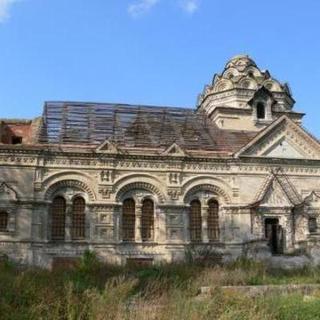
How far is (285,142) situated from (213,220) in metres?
6.25

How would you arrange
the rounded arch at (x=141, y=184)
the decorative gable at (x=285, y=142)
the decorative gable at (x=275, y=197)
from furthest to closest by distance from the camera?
the decorative gable at (x=285, y=142) < the decorative gable at (x=275, y=197) < the rounded arch at (x=141, y=184)

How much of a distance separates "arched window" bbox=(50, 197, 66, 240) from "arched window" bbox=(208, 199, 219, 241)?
763 cm

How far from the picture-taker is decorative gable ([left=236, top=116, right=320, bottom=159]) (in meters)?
29.9

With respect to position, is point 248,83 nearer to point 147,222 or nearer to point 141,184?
point 141,184

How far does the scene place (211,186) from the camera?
94.9 ft

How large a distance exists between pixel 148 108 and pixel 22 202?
10.3 meters

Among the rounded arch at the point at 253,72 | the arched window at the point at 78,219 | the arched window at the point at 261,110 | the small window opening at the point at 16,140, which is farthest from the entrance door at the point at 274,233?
the small window opening at the point at 16,140

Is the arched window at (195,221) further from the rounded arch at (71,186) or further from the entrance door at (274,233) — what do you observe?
the rounded arch at (71,186)

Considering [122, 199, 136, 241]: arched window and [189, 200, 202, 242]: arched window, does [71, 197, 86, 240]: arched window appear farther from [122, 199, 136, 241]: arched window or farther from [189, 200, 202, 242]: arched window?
[189, 200, 202, 242]: arched window

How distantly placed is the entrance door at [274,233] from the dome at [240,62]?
493 inches

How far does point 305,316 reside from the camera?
36.2 ft

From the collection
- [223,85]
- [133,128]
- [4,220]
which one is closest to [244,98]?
[223,85]

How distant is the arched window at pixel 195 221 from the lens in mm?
28219

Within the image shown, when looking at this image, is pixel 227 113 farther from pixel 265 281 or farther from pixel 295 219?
pixel 265 281
